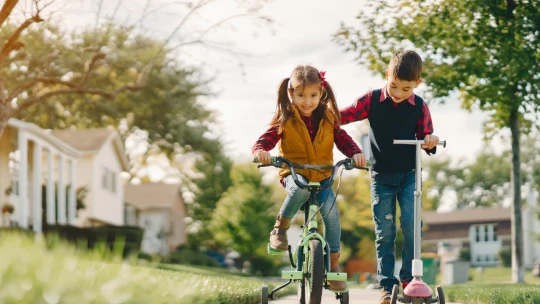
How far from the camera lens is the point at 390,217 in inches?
267

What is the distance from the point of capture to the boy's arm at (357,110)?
682 centimetres

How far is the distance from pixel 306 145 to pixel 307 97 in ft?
1.23

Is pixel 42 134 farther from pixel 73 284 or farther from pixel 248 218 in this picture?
pixel 73 284

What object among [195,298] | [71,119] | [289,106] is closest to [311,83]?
[289,106]

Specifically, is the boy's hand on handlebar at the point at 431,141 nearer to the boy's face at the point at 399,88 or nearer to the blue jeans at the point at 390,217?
the boy's face at the point at 399,88

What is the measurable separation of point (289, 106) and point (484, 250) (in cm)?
6804

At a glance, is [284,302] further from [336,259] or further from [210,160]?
[210,160]

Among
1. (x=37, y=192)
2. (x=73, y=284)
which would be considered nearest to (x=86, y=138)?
(x=37, y=192)

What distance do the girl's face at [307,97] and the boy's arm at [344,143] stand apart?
1.02 ft

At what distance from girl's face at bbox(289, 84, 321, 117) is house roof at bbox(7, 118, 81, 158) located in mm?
19455

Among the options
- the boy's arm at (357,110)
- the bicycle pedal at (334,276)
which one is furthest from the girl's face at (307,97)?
the bicycle pedal at (334,276)

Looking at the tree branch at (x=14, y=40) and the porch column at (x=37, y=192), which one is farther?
the porch column at (x=37, y=192)

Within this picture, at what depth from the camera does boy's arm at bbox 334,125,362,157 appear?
6.64 m

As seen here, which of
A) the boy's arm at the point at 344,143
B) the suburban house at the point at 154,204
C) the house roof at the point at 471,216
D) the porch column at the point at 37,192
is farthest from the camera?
the house roof at the point at 471,216
